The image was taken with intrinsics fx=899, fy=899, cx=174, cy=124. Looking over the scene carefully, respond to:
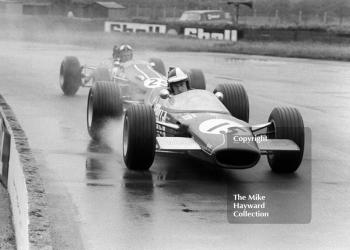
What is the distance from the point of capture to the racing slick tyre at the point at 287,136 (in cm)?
1039

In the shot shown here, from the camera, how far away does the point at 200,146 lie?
390 inches

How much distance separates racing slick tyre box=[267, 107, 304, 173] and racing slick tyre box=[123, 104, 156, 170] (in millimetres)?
1410

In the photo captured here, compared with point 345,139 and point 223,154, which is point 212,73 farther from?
point 223,154

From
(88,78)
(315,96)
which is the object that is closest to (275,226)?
(88,78)

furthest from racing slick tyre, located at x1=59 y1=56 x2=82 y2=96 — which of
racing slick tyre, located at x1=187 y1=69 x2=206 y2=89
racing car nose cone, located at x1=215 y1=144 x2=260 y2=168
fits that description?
racing car nose cone, located at x1=215 y1=144 x2=260 y2=168

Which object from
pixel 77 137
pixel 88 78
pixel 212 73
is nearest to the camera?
pixel 77 137

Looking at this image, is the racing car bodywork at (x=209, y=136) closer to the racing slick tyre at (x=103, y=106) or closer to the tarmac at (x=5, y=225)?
the racing slick tyre at (x=103, y=106)

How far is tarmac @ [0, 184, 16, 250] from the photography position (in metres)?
7.25

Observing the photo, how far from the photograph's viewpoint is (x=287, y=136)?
10539 millimetres

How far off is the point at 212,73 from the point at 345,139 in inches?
561

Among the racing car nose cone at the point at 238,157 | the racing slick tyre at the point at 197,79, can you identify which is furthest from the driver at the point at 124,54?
the racing car nose cone at the point at 238,157

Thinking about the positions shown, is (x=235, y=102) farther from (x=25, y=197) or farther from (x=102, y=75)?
(x=25, y=197)

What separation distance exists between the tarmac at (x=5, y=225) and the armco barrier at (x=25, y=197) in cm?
9

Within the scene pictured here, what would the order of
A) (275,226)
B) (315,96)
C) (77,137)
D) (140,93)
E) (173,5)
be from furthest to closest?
1. (173,5)
2. (315,96)
3. (140,93)
4. (77,137)
5. (275,226)
